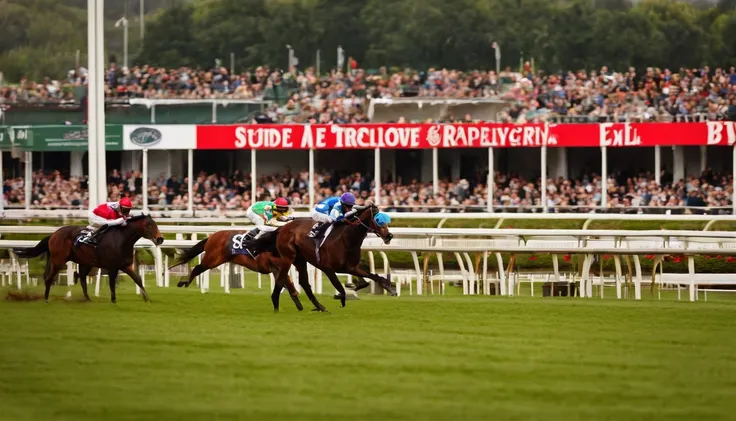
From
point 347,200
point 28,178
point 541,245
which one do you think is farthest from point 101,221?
point 28,178

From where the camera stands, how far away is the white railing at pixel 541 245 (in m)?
14.4

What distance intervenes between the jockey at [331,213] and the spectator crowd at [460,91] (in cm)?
1466

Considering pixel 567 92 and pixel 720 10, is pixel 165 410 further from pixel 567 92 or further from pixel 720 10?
pixel 720 10

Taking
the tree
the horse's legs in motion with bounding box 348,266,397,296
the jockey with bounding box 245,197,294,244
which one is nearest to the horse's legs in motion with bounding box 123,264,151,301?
the jockey with bounding box 245,197,294,244

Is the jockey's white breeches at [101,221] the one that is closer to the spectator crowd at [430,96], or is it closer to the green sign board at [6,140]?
the spectator crowd at [430,96]

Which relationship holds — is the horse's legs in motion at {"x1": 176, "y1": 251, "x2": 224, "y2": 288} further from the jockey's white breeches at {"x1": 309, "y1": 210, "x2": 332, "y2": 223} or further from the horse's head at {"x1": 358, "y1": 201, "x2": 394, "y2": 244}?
the horse's head at {"x1": 358, "y1": 201, "x2": 394, "y2": 244}

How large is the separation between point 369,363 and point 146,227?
549 centimetres

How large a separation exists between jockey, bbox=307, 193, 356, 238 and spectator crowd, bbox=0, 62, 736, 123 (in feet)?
48.1

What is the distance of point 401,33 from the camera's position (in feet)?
167

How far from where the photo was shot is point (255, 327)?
10.8 meters

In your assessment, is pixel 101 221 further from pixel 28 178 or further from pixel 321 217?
pixel 28 178

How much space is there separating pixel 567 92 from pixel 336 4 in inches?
1027

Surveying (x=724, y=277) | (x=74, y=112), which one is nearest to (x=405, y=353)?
(x=724, y=277)

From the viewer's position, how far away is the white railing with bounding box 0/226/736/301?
47.1 feet
